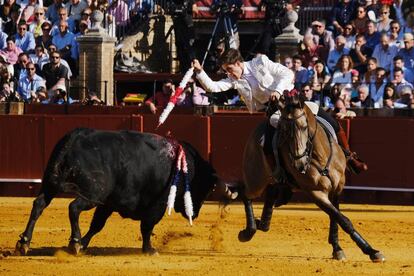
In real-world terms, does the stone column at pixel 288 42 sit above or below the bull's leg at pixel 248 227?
above

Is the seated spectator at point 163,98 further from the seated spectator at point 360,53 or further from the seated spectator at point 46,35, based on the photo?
the seated spectator at point 46,35

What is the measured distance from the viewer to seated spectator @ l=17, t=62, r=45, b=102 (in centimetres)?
2073

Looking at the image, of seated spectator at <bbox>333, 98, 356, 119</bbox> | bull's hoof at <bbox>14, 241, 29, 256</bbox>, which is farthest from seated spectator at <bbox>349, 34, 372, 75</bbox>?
bull's hoof at <bbox>14, 241, 29, 256</bbox>

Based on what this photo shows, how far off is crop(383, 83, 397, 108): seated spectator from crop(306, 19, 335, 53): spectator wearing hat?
1.67 m

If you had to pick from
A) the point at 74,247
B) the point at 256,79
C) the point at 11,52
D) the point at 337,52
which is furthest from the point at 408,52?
the point at 74,247

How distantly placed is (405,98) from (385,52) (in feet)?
3.46

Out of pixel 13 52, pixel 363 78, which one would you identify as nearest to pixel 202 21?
pixel 13 52

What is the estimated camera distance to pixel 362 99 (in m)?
18.5

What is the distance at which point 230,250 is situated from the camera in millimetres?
12477

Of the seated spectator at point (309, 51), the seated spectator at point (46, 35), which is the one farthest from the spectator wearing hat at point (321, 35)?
the seated spectator at point (46, 35)

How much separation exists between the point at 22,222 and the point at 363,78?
20.6 ft

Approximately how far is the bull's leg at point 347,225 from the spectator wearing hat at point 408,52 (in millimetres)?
7694

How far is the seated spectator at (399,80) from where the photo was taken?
18.1 m

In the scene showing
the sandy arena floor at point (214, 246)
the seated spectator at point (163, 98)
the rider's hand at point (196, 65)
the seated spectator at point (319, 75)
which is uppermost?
the rider's hand at point (196, 65)
